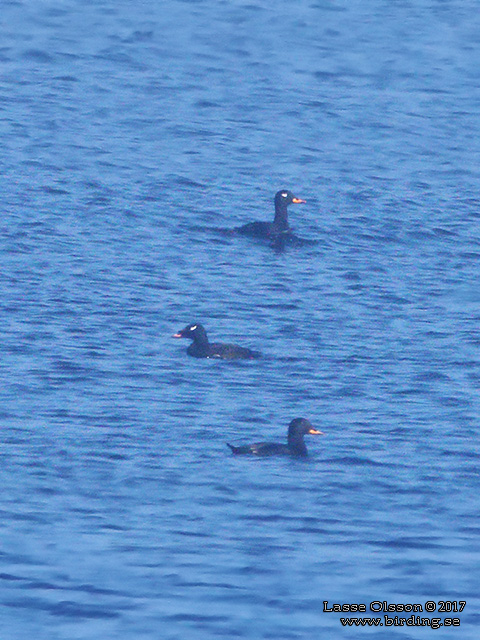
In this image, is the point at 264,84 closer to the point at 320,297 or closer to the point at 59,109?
the point at 59,109

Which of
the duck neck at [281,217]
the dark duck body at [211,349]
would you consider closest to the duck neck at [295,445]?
the dark duck body at [211,349]

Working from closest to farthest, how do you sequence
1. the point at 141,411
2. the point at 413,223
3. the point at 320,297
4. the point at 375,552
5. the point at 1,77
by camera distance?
the point at 375,552 < the point at 141,411 < the point at 320,297 < the point at 413,223 < the point at 1,77

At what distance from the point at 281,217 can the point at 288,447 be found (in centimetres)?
1009

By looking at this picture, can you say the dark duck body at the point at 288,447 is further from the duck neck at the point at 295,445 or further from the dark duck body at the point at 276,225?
the dark duck body at the point at 276,225

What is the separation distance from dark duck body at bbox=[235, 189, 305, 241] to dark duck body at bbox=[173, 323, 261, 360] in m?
A: 5.58

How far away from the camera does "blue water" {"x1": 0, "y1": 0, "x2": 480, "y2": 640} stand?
1523 centimetres

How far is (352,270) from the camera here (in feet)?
85.0

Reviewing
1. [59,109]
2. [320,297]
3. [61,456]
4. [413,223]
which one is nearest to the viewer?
[61,456]

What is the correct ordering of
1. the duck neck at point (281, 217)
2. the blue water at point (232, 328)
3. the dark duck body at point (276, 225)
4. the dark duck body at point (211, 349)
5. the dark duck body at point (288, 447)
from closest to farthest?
the blue water at point (232, 328) < the dark duck body at point (288, 447) < the dark duck body at point (211, 349) < the dark duck body at point (276, 225) < the duck neck at point (281, 217)

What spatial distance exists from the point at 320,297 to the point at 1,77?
51.5 feet

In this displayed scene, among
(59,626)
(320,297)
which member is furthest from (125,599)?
(320,297)

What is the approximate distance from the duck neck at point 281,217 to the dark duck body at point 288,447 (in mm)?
9356

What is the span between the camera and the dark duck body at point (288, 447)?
58.9 feet

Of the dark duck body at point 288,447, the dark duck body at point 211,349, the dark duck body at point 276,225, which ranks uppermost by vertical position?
the dark duck body at point 288,447
